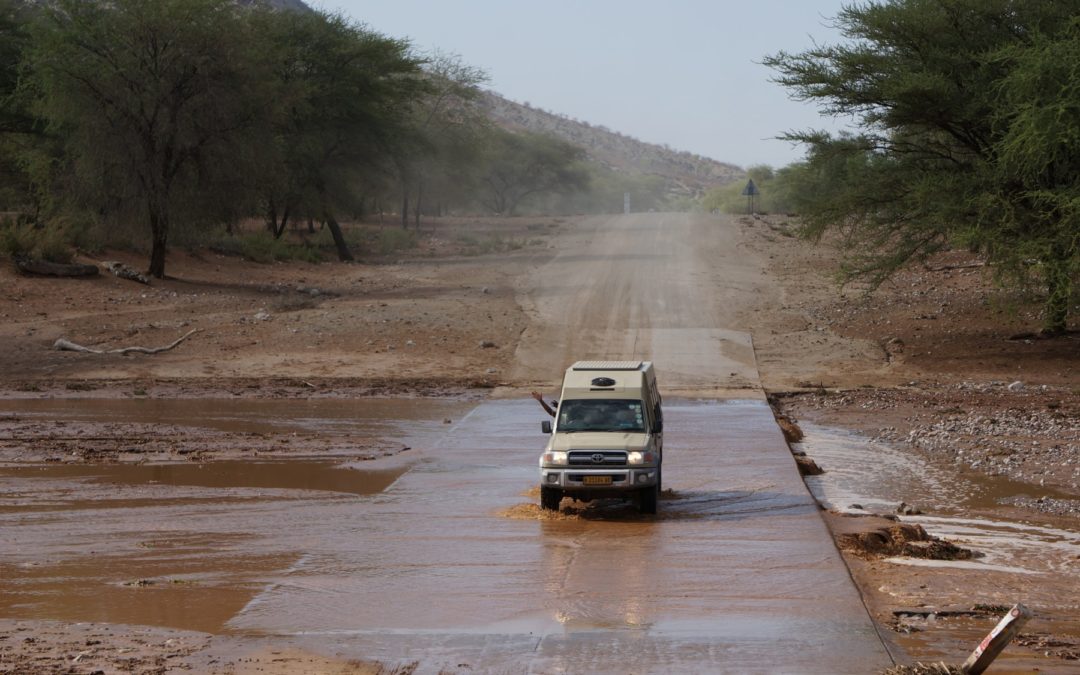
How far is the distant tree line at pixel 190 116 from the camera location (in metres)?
40.8

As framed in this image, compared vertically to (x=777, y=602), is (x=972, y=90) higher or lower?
higher

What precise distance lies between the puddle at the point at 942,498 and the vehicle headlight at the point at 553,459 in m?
4.07

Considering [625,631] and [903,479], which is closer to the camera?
[625,631]

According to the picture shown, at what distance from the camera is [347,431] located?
24234 mm

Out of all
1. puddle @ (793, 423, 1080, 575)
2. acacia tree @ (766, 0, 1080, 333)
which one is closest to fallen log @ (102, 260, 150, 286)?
acacia tree @ (766, 0, 1080, 333)

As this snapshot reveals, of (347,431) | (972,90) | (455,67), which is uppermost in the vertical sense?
(455,67)

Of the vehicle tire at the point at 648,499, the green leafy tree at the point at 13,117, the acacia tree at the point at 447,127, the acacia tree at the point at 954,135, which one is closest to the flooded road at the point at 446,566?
the vehicle tire at the point at 648,499

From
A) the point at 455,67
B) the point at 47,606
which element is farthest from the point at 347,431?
the point at 455,67

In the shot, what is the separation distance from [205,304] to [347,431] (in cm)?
1613

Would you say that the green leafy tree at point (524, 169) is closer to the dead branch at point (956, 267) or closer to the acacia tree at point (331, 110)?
the acacia tree at point (331, 110)

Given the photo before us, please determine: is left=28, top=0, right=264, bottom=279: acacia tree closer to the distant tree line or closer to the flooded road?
the distant tree line

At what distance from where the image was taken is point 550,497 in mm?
16125

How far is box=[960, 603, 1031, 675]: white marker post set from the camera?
874cm

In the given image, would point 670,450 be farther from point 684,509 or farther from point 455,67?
point 455,67
